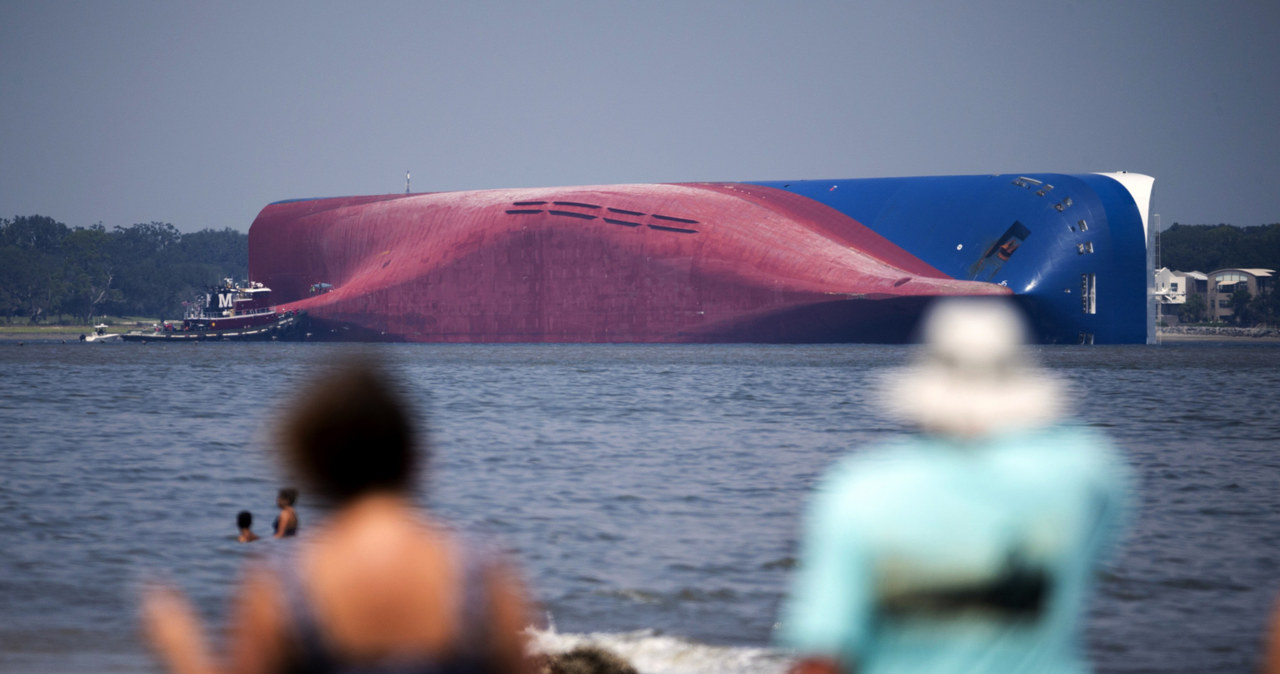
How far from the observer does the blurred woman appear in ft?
7.64

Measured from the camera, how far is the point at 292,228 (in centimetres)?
7488

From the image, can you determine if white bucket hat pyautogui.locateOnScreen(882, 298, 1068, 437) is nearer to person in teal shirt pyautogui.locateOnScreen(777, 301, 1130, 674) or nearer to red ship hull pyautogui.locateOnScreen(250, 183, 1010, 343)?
→ person in teal shirt pyautogui.locateOnScreen(777, 301, 1130, 674)

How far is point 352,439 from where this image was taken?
8.04 feet

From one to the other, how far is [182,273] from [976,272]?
131209 mm

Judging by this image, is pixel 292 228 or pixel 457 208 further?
pixel 292 228

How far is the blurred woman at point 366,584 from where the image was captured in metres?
2.33

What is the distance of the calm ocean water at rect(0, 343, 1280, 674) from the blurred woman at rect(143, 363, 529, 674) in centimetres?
186

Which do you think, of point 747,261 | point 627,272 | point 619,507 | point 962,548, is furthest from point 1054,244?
point 962,548

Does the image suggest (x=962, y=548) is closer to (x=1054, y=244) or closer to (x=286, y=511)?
(x=286, y=511)

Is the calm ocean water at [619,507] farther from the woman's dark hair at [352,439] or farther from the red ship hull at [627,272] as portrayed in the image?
the red ship hull at [627,272]

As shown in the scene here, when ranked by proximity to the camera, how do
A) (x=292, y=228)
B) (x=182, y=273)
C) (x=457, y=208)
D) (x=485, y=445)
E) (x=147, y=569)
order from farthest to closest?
(x=182, y=273)
(x=292, y=228)
(x=457, y=208)
(x=485, y=445)
(x=147, y=569)

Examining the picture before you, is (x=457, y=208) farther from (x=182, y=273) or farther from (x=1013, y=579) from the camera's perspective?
(x=182, y=273)

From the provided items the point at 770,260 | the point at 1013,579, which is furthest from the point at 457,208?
the point at 1013,579

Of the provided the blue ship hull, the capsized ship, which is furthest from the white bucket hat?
the blue ship hull
